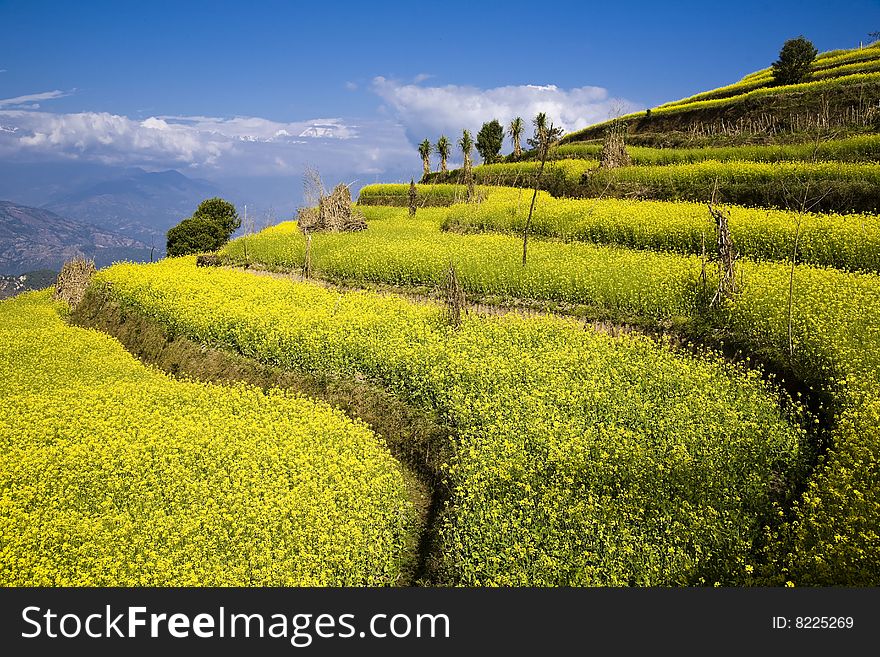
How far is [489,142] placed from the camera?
63.1 m

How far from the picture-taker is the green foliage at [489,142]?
6312 cm

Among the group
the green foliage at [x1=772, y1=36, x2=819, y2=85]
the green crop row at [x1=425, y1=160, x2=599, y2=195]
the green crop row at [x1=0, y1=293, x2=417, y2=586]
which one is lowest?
the green crop row at [x1=0, y1=293, x2=417, y2=586]

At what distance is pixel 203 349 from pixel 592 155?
32.7 m

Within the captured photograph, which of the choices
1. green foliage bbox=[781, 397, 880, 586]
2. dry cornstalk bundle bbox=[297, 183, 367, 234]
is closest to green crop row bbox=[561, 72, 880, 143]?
dry cornstalk bundle bbox=[297, 183, 367, 234]

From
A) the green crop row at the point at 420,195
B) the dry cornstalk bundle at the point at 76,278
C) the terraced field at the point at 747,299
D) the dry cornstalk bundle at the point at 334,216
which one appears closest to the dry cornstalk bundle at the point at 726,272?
the terraced field at the point at 747,299

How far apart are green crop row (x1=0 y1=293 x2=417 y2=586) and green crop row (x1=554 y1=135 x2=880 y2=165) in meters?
22.5

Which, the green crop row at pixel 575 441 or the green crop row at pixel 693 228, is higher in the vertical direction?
the green crop row at pixel 693 228

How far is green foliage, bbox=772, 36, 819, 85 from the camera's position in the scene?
38844 mm

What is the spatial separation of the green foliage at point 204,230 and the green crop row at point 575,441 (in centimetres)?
3517

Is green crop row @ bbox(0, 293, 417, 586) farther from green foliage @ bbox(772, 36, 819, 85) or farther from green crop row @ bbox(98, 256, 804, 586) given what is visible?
green foliage @ bbox(772, 36, 819, 85)

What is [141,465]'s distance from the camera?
35.1ft

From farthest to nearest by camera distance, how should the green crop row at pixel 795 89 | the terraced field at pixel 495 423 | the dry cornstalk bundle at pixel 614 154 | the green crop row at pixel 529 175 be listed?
1. the green crop row at pixel 529 175
2. the dry cornstalk bundle at pixel 614 154
3. the green crop row at pixel 795 89
4. the terraced field at pixel 495 423

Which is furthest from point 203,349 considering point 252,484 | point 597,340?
point 597,340

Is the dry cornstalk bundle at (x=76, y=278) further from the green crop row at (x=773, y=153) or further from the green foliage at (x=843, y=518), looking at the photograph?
the green crop row at (x=773, y=153)
